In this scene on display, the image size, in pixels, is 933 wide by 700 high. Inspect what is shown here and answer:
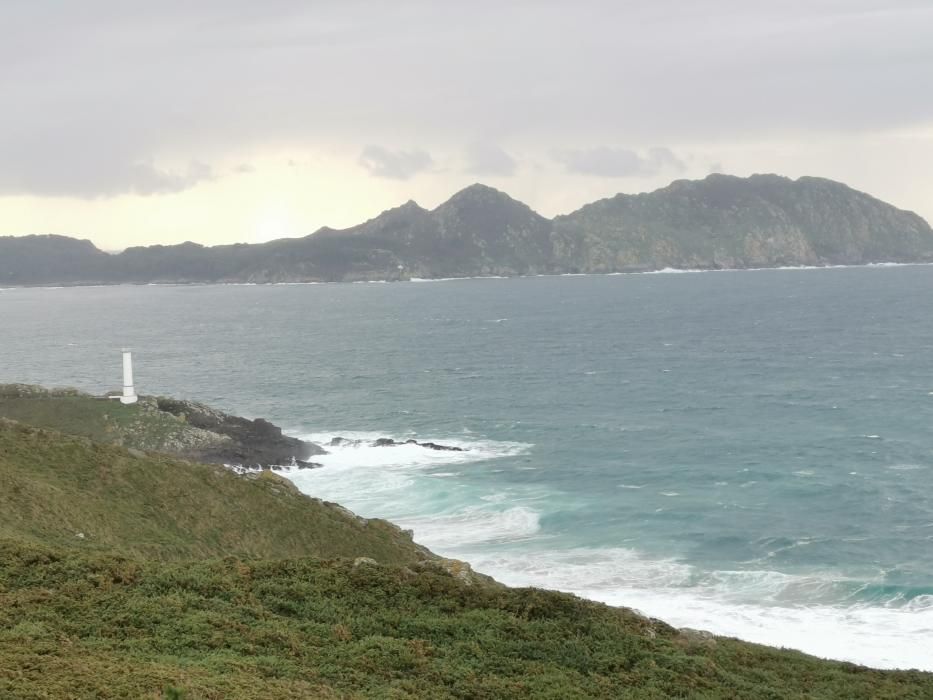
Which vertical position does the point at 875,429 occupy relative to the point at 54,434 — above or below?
below

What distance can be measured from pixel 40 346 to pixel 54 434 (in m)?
96.9

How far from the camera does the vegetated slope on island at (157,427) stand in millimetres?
49969

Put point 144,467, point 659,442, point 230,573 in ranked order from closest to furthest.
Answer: point 230,573, point 144,467, point 659,442

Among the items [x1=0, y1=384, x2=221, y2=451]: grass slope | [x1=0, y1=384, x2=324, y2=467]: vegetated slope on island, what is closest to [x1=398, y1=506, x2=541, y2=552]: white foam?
[x1=0, y1=384, x2=324, y2=467]: vegetated slope on island

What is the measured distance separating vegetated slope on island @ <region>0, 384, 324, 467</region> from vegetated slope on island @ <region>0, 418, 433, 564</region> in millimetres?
16115

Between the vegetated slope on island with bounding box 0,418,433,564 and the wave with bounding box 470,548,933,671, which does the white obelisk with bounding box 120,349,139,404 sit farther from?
the wave with bounding box 470,548,933,671

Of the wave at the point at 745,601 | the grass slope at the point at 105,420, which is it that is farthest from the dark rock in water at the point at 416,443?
the wave at the point at 745,601

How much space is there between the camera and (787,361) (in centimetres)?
9056

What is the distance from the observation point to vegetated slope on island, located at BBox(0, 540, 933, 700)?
566 inches

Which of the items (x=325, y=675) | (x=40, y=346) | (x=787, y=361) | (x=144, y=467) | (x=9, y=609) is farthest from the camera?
(x=40, y=346)

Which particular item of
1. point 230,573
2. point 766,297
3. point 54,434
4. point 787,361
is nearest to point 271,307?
point 766,297

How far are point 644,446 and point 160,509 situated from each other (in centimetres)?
3272

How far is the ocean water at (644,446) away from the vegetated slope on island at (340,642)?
Result: 1003 cm

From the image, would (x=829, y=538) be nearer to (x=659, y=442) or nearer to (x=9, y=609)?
(x=659, y=442)
